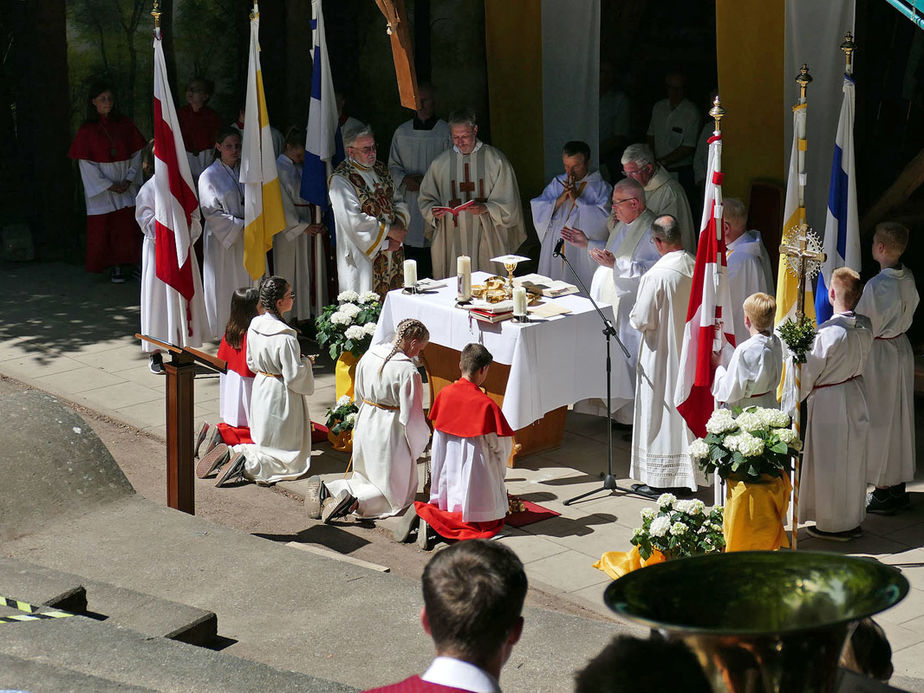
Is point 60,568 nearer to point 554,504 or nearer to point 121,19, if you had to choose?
point 554,504

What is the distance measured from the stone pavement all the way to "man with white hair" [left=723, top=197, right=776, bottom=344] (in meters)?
1.36

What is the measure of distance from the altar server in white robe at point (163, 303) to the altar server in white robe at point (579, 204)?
3.11 meters

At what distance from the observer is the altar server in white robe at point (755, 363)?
7.53 m

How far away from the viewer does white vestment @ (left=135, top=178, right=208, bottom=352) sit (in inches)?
461

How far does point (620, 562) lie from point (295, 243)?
6.00 m

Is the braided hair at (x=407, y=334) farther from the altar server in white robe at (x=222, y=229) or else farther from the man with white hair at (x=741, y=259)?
the altar server in white robe at (x=222, y=229)

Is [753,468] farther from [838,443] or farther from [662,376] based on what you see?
[662,376]

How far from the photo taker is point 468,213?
11.7 meters

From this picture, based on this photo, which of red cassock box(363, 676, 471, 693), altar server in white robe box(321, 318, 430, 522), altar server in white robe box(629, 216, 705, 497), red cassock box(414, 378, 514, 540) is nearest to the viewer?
red cassock box(363, 676, 471, 693)

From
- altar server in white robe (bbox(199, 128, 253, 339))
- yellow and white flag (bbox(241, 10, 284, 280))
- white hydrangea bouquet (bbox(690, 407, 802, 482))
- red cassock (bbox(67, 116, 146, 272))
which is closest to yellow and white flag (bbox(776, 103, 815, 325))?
white hydrangea bouquet (bbox(690, 407, 802, 482))

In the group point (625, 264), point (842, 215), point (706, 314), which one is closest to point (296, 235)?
point (625, 264)

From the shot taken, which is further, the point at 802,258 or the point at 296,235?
the point at 296,235

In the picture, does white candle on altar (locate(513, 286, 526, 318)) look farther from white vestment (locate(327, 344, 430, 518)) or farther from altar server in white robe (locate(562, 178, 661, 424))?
white vestment (locate(327, 344, 430, 518))

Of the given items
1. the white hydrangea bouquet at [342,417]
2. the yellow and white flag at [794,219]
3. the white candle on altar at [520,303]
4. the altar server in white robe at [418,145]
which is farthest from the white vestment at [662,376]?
the altar server in white robe at [418,145]
